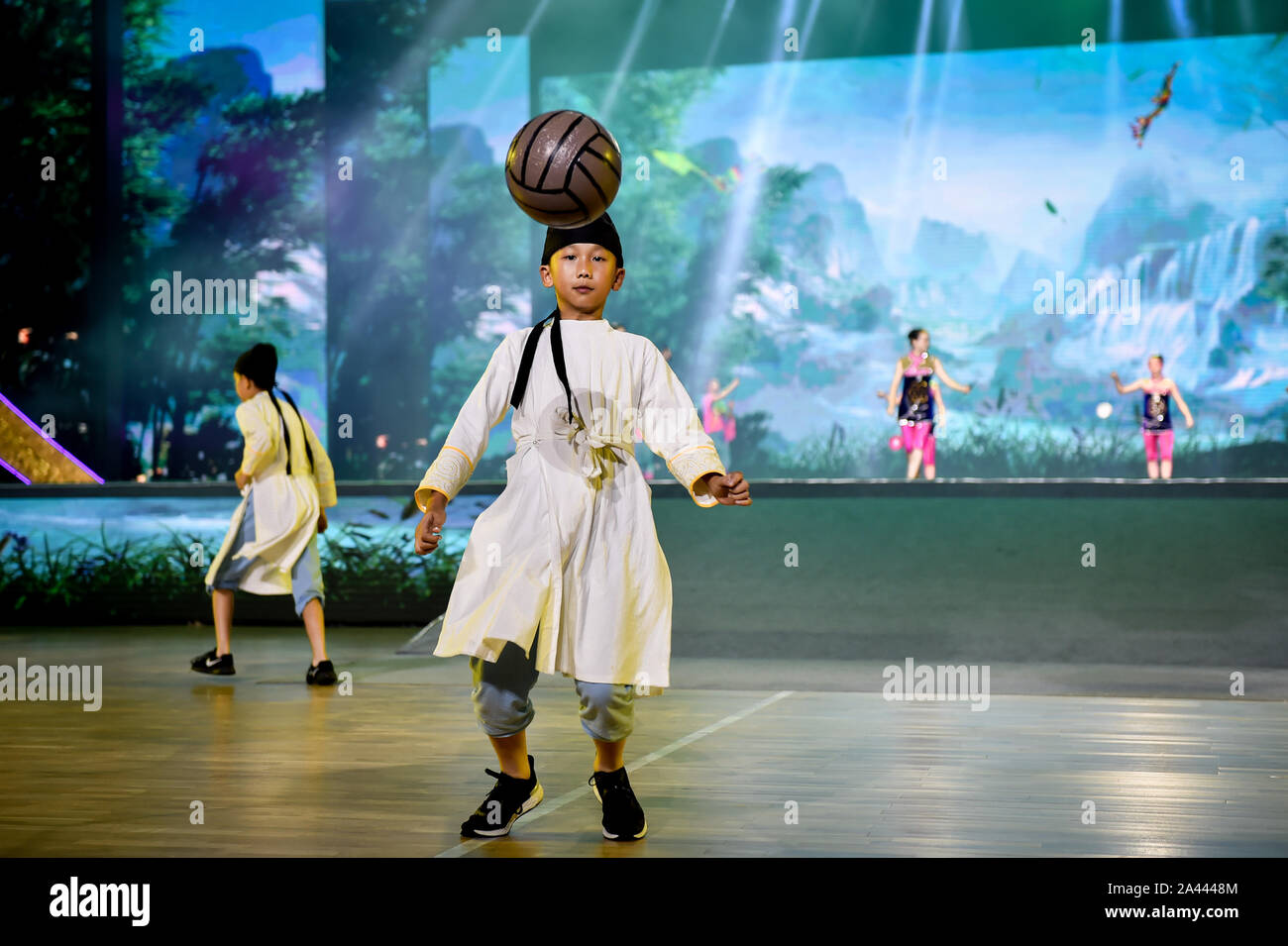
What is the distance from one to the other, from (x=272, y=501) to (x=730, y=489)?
4832 millimetres

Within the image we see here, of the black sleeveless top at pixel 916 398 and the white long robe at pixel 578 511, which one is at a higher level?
the black sleeveless top at pixel 916 398

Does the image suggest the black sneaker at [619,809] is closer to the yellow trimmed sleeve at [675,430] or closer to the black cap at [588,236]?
the yellow trimmed sleeve at [675,430]

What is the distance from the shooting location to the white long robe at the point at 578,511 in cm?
422

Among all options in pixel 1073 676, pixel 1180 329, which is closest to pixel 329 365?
pixel 1180 329

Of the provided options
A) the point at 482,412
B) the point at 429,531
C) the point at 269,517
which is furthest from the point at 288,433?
the point at 429,531

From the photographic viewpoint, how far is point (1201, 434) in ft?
63.2

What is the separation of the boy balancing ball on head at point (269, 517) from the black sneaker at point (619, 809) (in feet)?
13.6

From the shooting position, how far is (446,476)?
14.0ft

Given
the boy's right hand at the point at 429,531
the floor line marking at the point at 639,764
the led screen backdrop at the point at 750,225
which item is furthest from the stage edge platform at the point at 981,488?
the led screen backdrop at the point at 750,225

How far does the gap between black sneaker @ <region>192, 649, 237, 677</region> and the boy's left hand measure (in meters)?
4.99

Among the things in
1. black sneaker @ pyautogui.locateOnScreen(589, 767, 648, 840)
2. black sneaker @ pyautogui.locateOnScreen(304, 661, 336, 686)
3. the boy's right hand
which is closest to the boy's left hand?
the boy's right hand

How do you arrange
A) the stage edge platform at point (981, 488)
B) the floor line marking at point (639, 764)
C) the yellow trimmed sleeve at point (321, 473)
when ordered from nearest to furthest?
the floor line marking at point (639, 764) → the yellow trimmed sleeve at point (321, 473) → the stage edge platform at point (981, 488)

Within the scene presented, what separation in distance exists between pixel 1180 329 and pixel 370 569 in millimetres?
12896

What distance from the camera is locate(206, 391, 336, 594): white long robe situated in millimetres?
8266
